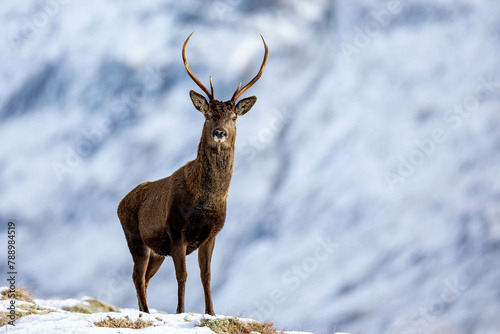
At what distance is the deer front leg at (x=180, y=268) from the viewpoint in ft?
27.7

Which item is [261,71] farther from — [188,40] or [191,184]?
[191,184]

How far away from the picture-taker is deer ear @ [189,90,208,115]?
29.7ft

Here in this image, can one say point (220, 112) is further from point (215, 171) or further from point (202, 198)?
A: point (202, 198)

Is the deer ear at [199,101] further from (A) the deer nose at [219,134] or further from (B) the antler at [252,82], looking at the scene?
(A) the deer nose at [219,134]

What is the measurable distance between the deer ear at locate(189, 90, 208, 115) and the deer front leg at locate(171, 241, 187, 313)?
232 centimetres

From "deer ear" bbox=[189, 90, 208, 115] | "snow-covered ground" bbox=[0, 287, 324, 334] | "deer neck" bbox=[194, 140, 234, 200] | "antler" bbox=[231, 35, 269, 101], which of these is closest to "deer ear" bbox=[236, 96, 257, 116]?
"antler" bbox=[231, 35, 269, 101]

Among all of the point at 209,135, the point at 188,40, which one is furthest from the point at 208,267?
the point at 188,40

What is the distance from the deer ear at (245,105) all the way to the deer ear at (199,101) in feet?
1.88

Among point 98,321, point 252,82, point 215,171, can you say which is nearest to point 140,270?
point 215,171

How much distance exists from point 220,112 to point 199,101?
58 cm

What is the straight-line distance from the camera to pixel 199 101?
357 inches

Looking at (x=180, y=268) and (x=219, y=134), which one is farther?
(x=180, y=268)

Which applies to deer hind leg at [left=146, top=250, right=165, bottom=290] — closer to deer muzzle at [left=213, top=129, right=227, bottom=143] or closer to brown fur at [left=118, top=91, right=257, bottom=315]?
brown fur at [left=118, top=91, right=257, bottom=315]

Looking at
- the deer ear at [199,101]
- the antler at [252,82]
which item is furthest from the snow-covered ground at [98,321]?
the antler at [252,82]
